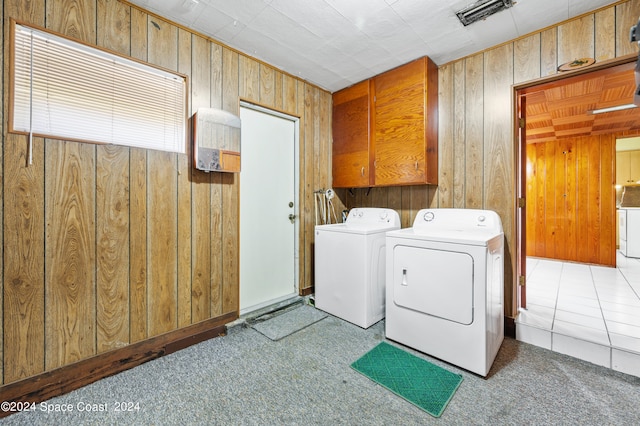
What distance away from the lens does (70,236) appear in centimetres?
165

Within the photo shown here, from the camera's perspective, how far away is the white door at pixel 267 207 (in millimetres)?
2607

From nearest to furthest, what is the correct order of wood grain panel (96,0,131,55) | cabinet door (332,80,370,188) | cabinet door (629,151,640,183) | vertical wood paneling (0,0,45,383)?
vertical wood paneling (0,0,45,383)
wood grain panel (96,0,131,55)
cabinet door (332,80,370,188)
cabinet door (629,151,640,183)

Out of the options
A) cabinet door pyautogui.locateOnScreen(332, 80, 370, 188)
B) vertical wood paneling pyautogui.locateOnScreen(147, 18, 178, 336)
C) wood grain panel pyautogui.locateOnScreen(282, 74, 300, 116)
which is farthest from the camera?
cabinet door pyautogui.locateOnScreen(332, 80, 370, 188)

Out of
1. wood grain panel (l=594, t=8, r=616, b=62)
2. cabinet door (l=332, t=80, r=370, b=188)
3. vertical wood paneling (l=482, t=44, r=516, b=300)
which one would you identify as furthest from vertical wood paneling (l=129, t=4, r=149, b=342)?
wood grain panel (l=594, t=8, r=616, b=62)

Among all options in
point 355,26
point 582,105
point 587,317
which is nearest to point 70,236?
point 355,26

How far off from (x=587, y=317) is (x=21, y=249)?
4026 millimetres

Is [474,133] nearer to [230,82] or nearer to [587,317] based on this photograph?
[587,317]

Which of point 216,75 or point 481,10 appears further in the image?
point 216,75

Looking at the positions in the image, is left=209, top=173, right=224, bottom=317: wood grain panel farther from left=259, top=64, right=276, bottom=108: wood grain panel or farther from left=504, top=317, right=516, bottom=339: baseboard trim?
left=504, top=317, right=516, bottom=339: baseboard trim

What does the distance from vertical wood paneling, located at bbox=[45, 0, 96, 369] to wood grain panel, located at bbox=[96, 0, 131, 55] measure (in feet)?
0.12

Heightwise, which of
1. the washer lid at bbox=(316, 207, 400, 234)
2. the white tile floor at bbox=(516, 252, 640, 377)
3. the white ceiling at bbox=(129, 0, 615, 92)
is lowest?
the white tile floor at bbox=(516, 252, 640, 377)

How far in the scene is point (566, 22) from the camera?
1980mm

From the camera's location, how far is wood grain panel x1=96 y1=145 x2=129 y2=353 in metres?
1.75

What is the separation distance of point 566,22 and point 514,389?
8.27 feet
